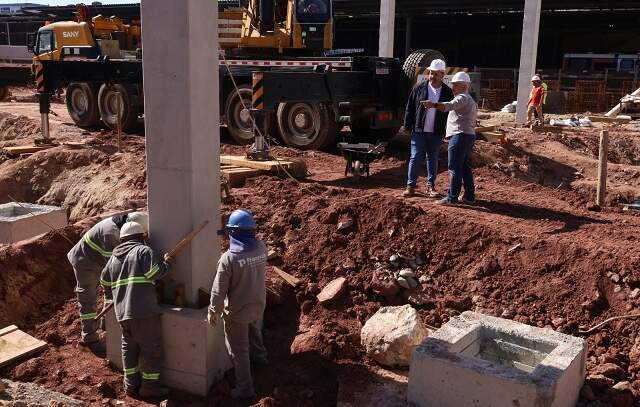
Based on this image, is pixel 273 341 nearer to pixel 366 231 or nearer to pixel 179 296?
pixel 179 296

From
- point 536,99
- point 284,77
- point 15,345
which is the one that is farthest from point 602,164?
point 536,99

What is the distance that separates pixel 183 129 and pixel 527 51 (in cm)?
1612

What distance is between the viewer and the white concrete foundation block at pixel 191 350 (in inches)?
215

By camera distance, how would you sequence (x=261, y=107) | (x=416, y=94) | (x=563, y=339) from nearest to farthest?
(x=563, y=339) → (x=416, y=94) → (x=261, y=107)

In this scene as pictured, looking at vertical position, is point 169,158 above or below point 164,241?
above

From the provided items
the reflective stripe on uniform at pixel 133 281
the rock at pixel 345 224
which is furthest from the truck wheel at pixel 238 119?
the reflective stripe on uniform at pixel 133 281

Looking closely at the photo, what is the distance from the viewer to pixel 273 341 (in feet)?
20.7

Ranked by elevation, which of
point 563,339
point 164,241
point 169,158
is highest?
Result: point 169,158

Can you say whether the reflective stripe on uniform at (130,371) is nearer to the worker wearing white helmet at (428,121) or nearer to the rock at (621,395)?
the rock at (621,395)

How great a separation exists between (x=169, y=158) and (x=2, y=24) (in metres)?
52.4

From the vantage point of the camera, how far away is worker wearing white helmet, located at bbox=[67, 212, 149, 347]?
6.18 metres

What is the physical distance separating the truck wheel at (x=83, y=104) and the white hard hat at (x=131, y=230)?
12040 mm

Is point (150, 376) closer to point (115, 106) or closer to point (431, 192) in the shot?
point (431, 192)

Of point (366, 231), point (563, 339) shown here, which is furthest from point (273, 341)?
point (563, 339)
